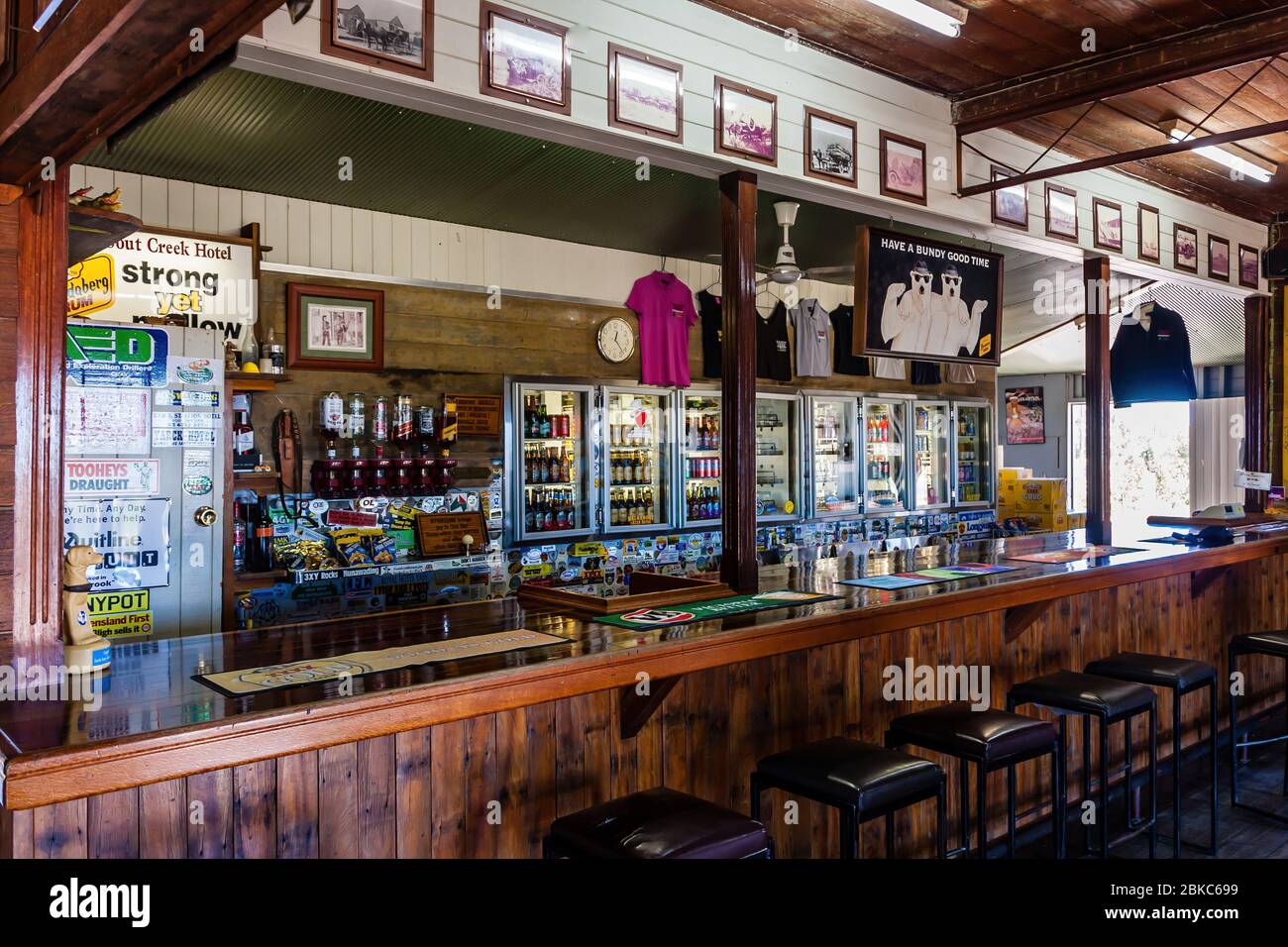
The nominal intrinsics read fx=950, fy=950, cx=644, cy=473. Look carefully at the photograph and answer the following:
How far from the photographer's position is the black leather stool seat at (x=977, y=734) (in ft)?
8.90

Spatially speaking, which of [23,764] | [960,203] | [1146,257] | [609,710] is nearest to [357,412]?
[609,710]

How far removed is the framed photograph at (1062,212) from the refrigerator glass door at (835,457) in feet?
7.33

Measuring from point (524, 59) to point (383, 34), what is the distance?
0.51m

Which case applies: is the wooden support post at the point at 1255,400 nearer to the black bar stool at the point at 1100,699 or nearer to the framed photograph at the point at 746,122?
the black bar stool at the point at 1100,699

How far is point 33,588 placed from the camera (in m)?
2.20

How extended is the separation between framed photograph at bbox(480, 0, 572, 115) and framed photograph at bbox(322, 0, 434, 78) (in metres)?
0.21

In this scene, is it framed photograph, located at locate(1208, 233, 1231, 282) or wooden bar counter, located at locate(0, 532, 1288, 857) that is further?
framed photograph, located at locate(1208, 233, 1231, 282)

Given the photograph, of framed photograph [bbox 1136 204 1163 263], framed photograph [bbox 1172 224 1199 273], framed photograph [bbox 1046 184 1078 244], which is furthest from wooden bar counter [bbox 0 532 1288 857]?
framed photograph [bbox 1172 224 1199 273]

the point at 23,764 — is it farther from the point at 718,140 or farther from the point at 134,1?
the point at 718,140

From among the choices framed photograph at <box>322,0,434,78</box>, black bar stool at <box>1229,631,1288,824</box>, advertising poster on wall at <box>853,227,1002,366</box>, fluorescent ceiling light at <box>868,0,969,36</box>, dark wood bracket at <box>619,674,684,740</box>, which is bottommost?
black bar stool at <box>1229,631,1288,824</box>

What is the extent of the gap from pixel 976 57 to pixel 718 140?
4.78ft

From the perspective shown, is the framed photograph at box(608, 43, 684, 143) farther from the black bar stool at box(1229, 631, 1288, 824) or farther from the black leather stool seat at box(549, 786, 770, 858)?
the black bar stool at box(1229, 631, 1288, 824)

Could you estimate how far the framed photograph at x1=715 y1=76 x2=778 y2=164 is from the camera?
12.5 feet
